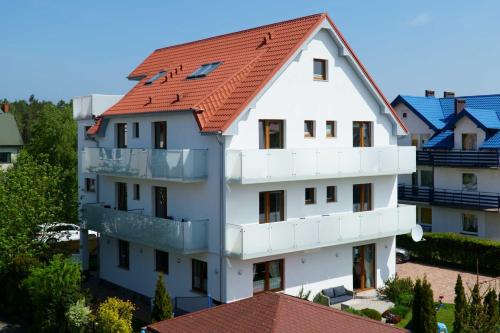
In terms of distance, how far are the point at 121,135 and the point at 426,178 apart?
21370mm

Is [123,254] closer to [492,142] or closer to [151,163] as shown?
[151,163]

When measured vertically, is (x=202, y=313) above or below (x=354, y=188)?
below

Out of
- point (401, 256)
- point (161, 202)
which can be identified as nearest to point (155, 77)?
point (161, 202)

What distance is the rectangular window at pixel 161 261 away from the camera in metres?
26.3

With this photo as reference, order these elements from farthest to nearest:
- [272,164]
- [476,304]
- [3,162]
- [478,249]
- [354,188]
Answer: [3,162] → [478,249] → [354,188] → [272,164] → [476,304]

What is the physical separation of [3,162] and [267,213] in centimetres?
4500

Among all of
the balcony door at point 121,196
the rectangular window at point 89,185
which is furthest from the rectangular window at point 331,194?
the rectangular window at point 89,185

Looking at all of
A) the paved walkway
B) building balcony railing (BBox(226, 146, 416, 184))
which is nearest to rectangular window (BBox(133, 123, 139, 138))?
building balcony railing (BBox(226, 146, 416, 184))

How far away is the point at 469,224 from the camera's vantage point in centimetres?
3791

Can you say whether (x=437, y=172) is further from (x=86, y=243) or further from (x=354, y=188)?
(x=86, y=243)

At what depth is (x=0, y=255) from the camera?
26.6m

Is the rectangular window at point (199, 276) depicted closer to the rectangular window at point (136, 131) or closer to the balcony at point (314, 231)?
the balcony at point (314, 231)

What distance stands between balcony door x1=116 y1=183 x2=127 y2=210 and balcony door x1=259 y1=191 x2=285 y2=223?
765cm

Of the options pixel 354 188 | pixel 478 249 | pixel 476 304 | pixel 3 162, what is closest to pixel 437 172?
pixel 478 249
